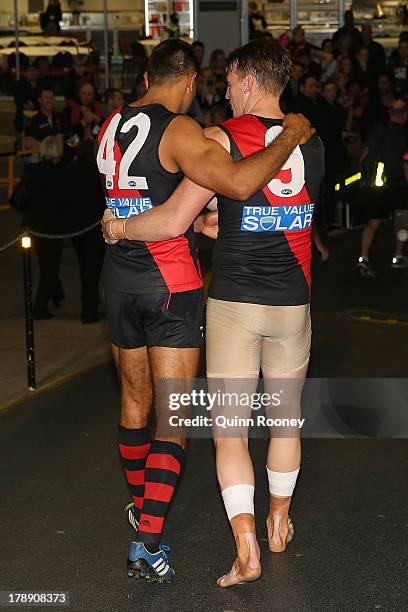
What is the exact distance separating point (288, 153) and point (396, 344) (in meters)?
4.91

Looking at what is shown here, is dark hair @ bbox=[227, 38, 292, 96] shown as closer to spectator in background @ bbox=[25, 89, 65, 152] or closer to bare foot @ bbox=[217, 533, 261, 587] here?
bare foot @ bbox=[217, 533, 261, 587]

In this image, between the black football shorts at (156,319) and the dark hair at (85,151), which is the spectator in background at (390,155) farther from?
the black football shorts at (156,319)

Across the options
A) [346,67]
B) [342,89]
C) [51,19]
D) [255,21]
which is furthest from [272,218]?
[255,21]

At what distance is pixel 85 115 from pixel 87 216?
2956 millimetres

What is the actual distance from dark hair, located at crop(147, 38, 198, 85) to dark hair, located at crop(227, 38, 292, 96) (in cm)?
21

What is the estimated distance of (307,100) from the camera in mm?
14477

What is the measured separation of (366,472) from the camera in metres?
6.20

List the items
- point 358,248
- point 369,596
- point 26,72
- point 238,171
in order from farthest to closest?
point 26,72
point 358,248
point 369,596
point 238,171

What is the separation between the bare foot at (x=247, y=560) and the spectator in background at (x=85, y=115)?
25.4 ft

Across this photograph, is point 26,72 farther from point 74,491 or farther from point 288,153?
point 288,153

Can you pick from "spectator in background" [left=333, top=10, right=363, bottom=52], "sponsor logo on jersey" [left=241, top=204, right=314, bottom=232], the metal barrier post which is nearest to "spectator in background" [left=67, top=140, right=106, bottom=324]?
the metal barrier post

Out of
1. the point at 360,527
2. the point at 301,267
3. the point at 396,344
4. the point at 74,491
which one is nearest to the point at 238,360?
the point at 301,267

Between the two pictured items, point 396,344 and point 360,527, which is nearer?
point 360,527

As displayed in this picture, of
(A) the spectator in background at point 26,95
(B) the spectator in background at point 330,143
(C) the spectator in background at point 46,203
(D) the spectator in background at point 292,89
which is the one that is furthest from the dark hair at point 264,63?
(A) the spectator in background at point 26,95
